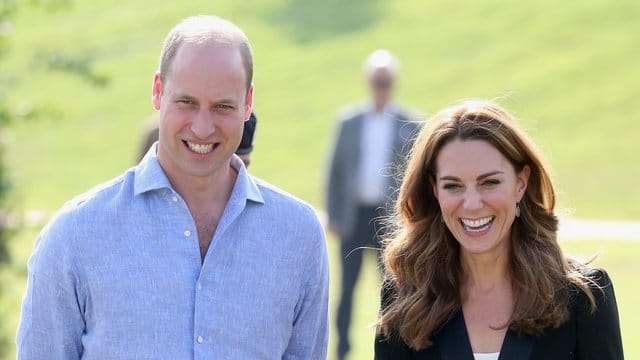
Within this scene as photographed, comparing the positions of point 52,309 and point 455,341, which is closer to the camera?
point 52,309

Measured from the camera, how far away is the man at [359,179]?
457 inches

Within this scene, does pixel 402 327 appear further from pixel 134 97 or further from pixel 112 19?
pixel 112 19

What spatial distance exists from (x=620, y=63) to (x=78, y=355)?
3030 centimetres

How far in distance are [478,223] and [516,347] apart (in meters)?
0.49

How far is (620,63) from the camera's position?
109 ft

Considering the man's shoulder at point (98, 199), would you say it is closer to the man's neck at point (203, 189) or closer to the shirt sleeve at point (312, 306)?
the man's neck at point (203, 189)

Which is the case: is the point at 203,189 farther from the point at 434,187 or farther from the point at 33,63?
the point at 33,63

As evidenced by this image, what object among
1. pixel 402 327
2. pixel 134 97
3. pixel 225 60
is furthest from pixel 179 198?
pixel 134 97

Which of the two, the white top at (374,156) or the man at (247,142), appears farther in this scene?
the white top at (374,156)

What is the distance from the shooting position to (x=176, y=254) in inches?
169

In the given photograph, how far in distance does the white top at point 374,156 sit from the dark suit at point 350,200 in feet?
0.12

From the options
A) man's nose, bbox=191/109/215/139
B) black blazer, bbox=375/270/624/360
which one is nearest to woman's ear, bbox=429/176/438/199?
black blazer, bbox=375/270/624/360

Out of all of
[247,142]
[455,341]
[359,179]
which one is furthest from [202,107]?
[359,179]

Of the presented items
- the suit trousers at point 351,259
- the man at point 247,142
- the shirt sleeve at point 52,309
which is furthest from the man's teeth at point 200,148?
the suit trousers at point 351,259
